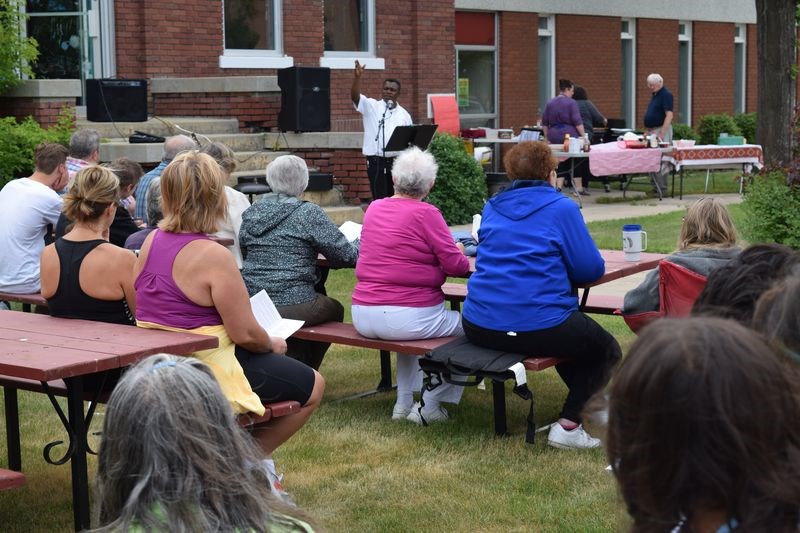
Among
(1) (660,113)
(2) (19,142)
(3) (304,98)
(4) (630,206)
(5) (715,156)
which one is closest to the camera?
(2) (19,142)

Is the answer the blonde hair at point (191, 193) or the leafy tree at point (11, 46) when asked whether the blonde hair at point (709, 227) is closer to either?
the blonde hair at point (191, 193)

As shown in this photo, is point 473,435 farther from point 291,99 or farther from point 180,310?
point 291,99

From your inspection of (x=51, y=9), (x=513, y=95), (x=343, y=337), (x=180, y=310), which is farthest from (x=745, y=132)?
(x=180, y=310)

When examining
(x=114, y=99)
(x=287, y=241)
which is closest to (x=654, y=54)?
(x=114, y=99)

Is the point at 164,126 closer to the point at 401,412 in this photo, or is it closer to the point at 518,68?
the point at 401,412

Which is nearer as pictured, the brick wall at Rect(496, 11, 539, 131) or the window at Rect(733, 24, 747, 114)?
the brick wall at Rect(496, 11, 539, 131)

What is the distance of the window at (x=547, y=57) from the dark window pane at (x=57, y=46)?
11.1 m

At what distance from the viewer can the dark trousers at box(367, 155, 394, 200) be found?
14.7 metres

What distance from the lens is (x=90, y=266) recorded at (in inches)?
211

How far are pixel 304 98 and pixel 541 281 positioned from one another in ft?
30.8

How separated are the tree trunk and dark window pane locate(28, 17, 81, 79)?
30.6 ft

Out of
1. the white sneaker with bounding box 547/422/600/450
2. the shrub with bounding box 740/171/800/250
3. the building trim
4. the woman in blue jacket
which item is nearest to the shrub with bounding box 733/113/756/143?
the building trim

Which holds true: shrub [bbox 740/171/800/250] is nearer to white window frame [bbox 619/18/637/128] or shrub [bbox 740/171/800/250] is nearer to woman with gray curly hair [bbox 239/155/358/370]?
woman with gray curly hair [bbox 239/155/358/370]

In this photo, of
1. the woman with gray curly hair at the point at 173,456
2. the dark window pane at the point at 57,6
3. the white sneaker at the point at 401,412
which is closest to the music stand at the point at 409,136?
the dark window pane at the point at 57,6
